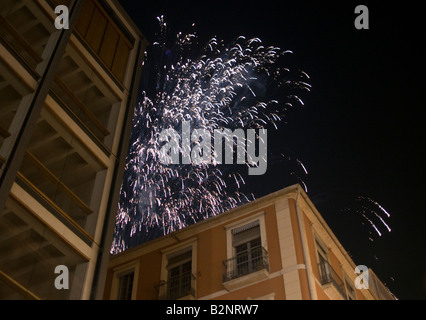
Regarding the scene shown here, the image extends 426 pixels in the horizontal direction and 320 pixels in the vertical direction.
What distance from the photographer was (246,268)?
25.1 metres

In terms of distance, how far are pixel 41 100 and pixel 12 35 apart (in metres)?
3.05

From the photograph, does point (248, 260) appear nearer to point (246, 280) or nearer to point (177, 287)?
point (246, 280)

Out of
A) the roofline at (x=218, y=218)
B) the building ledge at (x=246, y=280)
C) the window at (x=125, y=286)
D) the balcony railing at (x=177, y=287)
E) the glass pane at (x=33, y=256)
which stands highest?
the roofline at (x=218, y=218)

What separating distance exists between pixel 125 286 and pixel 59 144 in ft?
32.2

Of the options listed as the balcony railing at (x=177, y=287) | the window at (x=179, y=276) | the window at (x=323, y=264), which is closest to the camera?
the window at (x=323, y=264)

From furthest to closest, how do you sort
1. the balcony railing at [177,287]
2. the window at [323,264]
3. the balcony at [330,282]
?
the balcony railing at [177,287]
the window at [323,264]
the balcony at [330,282]

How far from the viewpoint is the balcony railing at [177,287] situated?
26.0 metres

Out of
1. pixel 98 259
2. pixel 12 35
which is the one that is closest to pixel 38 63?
pixel 12 35

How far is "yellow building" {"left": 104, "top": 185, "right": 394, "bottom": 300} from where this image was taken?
943 inches

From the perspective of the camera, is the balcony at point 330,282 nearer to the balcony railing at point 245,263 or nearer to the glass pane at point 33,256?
the balcony railing at point 245,263

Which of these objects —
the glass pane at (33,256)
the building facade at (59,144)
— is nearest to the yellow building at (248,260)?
the building facade at (59,144)

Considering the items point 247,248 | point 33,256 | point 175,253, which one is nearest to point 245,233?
point 247,248

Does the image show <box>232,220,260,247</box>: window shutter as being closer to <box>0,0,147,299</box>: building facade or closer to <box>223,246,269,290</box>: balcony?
<box>223,246,269,290</box>: balcony
